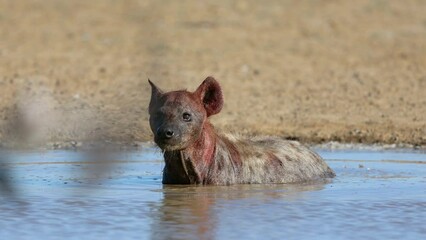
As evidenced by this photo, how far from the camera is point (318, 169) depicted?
24.6 ft

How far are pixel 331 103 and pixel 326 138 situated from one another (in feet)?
6.38

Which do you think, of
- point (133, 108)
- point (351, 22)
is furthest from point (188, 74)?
point (133, 108)

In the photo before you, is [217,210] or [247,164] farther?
[247,164]

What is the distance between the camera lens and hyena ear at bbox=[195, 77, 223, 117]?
6.53 meters

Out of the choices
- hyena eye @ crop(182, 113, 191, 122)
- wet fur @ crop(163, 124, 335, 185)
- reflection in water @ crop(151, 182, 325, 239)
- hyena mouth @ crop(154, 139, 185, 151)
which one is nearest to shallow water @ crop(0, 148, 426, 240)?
reflection in water @ crop(151, 182, 325, 239)

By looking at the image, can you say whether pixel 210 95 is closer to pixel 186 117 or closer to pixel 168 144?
pixel 186 117

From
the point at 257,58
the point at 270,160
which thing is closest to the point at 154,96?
the point at 270,160

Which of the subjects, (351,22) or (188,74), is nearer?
(188,74)

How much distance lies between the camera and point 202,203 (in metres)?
5.93

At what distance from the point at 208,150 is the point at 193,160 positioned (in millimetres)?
156

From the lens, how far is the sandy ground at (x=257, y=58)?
11531mm

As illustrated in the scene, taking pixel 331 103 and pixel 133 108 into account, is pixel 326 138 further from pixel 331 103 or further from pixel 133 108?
pixel 133 108

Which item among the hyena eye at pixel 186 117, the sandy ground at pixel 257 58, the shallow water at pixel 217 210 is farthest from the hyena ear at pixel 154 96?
the sandy ground at pixel 257 58

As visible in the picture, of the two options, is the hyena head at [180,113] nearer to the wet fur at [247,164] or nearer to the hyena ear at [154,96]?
the hyena ear at [154,96]
